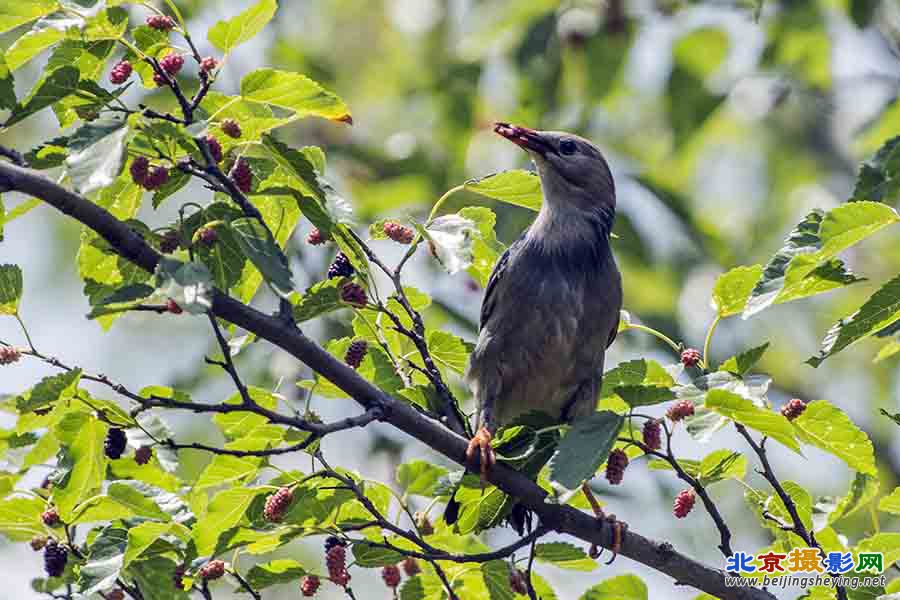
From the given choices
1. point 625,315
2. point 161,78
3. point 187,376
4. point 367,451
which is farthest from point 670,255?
point 161,78

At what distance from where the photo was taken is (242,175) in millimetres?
3494

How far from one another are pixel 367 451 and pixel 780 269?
13.6 feet

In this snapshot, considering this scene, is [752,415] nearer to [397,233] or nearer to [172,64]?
[397,233]

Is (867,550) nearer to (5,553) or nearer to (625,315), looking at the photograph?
(625,315)

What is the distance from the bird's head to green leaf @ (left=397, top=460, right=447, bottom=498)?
196 centimetres

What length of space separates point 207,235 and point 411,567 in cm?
157

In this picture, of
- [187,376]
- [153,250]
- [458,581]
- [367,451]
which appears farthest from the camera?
A: [367,451]

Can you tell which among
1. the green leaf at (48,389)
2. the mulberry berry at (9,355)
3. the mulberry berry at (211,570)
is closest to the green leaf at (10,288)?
the mulberry berry at (9,355)

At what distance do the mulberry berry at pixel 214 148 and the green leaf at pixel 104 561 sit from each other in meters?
1.15

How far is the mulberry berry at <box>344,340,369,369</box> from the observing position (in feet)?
12.5

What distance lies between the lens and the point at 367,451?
23.5 feet

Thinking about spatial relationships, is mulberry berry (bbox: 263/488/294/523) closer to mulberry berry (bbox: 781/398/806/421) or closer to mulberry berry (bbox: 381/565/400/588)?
mulberry berry (bbox: 381/565/400/588)

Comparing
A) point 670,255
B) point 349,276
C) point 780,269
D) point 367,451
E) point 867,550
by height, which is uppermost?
point 670,255

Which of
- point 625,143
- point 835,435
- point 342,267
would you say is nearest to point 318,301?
point 342,267
